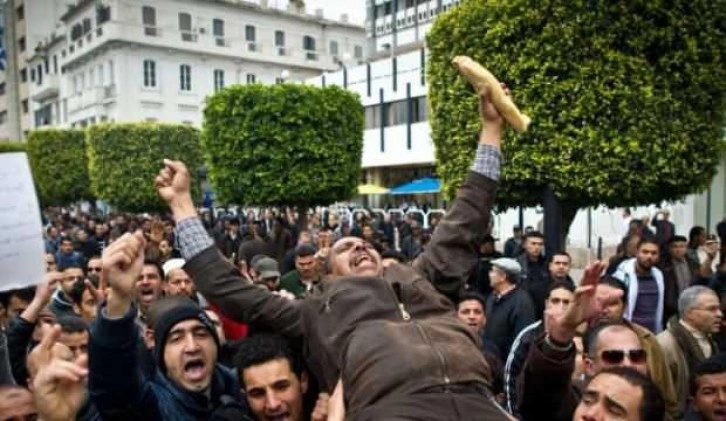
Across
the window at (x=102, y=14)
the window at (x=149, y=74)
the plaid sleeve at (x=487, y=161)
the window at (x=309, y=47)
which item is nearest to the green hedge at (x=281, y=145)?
the plaid sleeve at (x=487, y=161)

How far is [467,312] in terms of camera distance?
5.11m

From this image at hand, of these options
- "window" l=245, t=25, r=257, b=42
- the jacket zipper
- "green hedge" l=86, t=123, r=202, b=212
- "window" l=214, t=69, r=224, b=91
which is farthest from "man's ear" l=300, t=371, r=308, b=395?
"window" l=245, t=25, r=257, b=42

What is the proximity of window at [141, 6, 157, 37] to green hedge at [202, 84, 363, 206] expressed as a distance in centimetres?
2621

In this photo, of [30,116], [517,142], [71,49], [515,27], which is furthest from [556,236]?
[30,116]

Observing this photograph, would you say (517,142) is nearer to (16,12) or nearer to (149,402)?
(149,402)

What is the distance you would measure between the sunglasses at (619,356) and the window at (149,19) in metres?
39.6

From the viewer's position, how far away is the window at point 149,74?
39.3m

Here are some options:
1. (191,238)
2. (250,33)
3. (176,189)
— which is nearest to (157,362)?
(191,238)

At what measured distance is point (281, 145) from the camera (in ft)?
49.0

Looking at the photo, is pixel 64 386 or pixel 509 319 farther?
pixel 509 319

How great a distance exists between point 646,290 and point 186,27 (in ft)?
129

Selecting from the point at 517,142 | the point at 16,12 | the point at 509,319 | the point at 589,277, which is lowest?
the point at 509,319

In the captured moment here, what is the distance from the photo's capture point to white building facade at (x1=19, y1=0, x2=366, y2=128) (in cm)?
3875

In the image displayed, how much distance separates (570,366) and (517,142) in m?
6.39
